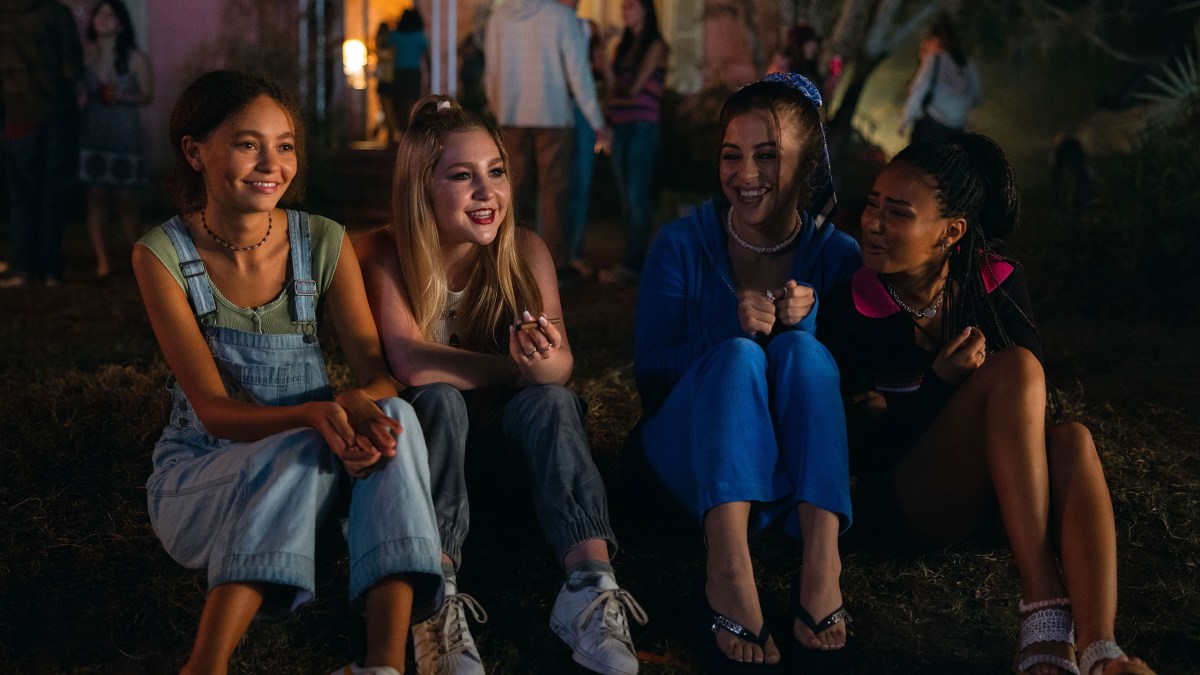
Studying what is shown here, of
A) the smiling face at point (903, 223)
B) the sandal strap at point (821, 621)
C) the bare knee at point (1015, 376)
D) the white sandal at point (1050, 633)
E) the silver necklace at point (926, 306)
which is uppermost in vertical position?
the smiling face at point (903, 223)

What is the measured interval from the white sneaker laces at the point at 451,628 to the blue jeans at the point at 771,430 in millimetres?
561

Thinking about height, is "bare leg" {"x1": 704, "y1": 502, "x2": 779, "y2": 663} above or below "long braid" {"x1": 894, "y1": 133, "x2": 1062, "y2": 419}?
below

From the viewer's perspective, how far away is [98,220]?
7.41 meters

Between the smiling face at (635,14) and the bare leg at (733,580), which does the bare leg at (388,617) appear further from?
the smiling face at (635,14)

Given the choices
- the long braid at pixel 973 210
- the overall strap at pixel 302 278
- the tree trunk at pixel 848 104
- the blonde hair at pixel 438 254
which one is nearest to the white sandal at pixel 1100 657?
the long braid at pixel 973 210

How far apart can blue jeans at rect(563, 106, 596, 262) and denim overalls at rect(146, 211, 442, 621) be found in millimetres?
4615

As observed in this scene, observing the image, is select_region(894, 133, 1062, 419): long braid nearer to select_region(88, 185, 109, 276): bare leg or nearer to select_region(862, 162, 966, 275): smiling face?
select_region(862, 162, 966, 275): smiling face

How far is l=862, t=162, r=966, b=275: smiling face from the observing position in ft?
8.86

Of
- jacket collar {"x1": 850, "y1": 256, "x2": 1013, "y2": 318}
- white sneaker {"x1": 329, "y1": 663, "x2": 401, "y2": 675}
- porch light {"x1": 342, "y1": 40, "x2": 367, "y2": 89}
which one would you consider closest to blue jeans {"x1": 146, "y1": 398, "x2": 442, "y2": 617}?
white sneaker {"x1": 329, "y1": 663, "x2": 401, "y2": 675}

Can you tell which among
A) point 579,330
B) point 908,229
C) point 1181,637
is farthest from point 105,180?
point 1181,637

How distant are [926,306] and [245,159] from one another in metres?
1.64

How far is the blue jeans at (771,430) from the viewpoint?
248 centimetres

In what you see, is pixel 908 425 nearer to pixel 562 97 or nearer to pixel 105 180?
pixel 562 97

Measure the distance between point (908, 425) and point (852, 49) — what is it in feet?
25.2
